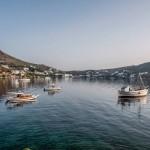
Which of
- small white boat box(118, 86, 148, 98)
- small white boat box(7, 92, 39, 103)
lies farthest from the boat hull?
small white boat box(7, 92, 39, 103)

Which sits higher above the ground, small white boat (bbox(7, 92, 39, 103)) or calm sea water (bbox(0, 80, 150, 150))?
small white boat (bbox(7, 92, 39, 103))

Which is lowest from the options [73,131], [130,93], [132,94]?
[73,131]

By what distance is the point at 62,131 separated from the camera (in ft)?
141

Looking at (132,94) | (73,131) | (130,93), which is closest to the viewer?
(73,131)

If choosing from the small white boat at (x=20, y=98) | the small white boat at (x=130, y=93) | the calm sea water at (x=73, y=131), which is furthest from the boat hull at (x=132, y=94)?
the calm sea water at (x=73, y=131)

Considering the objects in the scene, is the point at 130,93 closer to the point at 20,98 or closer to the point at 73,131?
the point at 20,98

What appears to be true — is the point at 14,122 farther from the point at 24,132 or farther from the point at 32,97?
the point at 32,97

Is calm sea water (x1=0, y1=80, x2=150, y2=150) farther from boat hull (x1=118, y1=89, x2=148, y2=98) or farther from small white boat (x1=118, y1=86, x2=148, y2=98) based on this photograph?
small white boat (x1=118, y1=86, x2=148, y2=98)

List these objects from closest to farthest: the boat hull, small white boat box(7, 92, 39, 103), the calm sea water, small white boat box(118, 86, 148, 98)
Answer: the calm sea water < small white boat box(7, 92, 39, 103) < the boat hull < small white boat box(118, 86, 148, 98)

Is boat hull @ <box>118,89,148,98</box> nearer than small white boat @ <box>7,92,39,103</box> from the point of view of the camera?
No

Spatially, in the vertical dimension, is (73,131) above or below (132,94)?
below

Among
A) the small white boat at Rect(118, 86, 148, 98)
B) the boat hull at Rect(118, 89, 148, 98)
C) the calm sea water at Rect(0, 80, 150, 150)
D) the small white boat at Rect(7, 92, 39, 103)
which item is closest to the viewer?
the calm sea water at Rect(0, 80, 150, 150)

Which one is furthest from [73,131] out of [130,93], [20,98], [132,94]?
[132,94]

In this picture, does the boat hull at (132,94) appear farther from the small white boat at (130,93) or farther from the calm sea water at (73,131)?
the calm sea water at (73,131)
